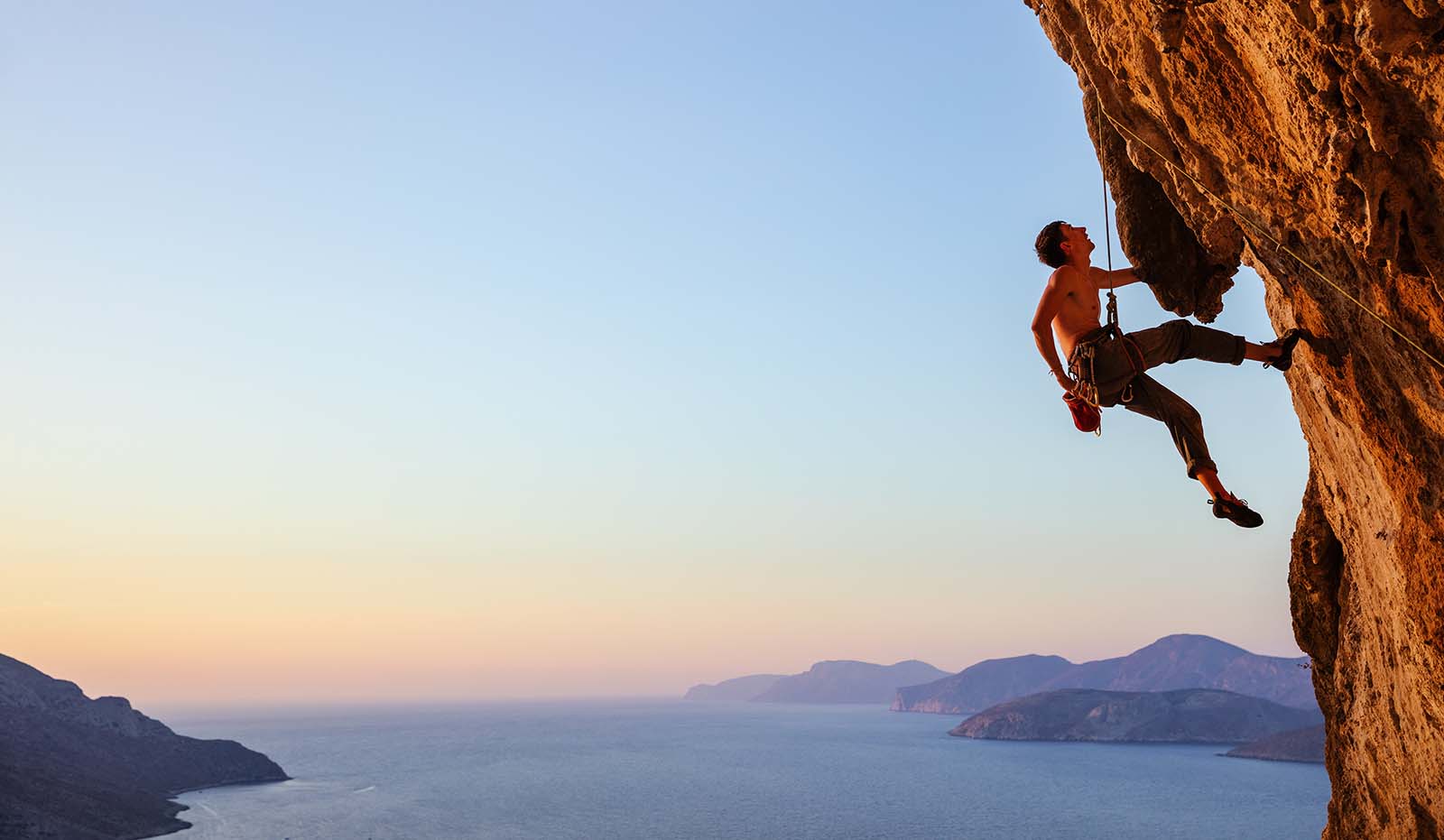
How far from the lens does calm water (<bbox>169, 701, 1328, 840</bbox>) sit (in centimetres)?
8312

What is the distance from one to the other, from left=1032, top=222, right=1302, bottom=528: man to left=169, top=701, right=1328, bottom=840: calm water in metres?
79.2

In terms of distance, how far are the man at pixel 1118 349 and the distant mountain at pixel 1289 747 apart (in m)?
149

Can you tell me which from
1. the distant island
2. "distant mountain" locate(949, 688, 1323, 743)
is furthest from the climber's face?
"distant mountain" locate(949, 688, 1323, 743)

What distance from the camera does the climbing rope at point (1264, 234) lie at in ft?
15.3

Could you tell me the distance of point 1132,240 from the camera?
7.20 m

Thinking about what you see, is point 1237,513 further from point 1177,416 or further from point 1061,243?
point 1061,243

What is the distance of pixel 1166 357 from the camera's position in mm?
5758

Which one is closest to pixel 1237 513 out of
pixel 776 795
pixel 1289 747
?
pixel 776 795

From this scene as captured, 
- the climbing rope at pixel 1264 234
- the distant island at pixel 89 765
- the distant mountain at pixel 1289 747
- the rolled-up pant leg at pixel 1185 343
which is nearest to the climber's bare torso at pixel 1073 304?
the rolled-up pant leg at pixel 1185 343

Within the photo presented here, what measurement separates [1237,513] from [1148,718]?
7071 inches

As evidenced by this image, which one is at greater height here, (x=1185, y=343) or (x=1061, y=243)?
(x=1061, y=243)

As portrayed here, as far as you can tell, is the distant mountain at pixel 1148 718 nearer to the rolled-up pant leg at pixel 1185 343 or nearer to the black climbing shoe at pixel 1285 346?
the black climbing shoe at pixel 1285 346

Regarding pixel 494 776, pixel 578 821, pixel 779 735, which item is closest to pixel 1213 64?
pixel 578 821

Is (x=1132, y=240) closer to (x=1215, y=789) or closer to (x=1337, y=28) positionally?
(x=1337, y=28)
